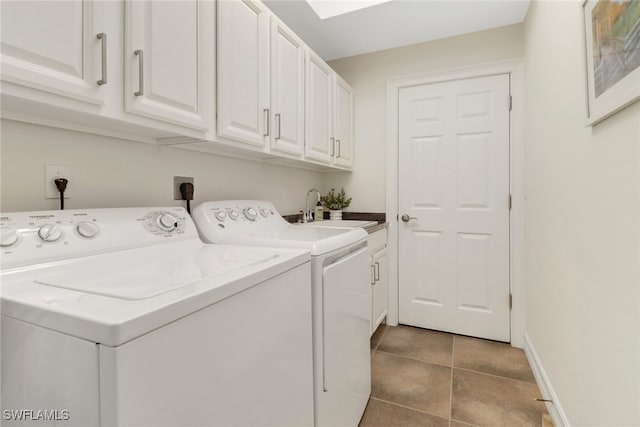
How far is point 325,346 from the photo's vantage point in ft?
4.08

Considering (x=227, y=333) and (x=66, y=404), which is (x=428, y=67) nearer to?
(x=227, y=333)

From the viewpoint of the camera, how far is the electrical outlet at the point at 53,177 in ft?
3.57

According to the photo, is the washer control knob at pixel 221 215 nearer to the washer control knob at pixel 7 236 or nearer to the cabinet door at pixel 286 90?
the cabinet door at pixel 286 90

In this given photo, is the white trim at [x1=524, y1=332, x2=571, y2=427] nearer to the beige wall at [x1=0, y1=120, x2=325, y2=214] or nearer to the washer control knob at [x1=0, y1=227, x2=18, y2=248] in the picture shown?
the beige wall at [x1=0, y1=120, x2=325, y2=214]

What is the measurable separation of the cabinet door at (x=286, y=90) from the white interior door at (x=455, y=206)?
1.17 meters

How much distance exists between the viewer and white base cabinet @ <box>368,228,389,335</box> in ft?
8.00

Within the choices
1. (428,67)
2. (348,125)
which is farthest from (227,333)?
(428,67)

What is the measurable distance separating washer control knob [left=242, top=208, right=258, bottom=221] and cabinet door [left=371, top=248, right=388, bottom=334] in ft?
3.40

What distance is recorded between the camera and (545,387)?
5.90ft

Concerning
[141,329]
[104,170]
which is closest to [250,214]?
[104,170]

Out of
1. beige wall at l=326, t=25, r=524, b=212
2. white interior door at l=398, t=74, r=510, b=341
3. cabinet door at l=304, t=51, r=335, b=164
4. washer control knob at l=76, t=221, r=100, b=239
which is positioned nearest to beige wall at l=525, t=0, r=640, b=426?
white interior door at l=398, t=74, r=510, b=341

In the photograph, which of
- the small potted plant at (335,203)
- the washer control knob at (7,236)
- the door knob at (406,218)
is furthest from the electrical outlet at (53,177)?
the door knob at (406,218)

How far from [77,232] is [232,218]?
715 millimetres

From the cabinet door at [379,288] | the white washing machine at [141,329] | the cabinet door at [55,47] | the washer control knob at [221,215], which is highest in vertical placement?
the cabinet door at [55,47]
